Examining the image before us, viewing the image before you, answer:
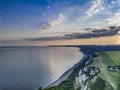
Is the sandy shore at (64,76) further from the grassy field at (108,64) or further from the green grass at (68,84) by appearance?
the grassy field at (108,64)

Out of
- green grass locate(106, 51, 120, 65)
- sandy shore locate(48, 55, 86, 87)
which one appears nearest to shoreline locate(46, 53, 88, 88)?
sandy shore locate(48, 55, 86, 87)

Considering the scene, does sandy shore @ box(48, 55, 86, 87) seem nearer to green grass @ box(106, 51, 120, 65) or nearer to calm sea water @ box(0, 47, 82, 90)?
calm sea water @ box(0, 47, 82, 90)

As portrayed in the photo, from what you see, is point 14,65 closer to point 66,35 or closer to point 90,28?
point 66,35

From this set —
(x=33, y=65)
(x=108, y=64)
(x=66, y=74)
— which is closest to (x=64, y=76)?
(x=66, y=74)

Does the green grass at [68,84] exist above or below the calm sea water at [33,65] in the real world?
below

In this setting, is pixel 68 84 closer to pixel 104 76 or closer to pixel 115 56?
pixel 104 76

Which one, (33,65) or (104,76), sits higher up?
(33,65)

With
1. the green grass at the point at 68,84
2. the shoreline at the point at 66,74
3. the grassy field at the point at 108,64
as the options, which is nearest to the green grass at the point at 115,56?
the grassy field at the point at 108,64
